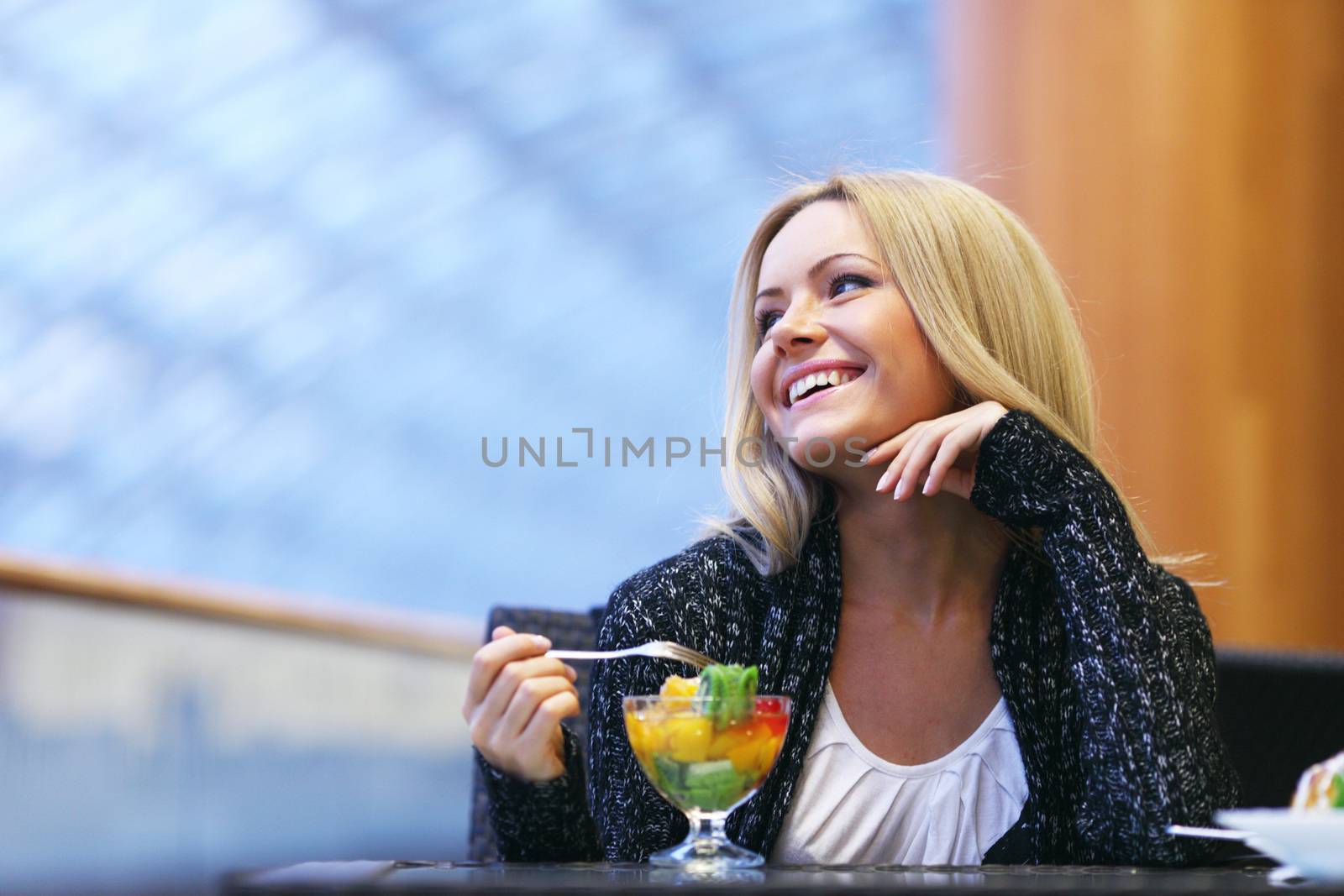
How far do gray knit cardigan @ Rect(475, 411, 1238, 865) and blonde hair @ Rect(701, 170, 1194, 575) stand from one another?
0.27 feet

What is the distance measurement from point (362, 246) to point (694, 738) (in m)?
14.0

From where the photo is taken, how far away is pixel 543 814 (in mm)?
1208

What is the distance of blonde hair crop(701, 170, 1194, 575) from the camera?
168 centimetres

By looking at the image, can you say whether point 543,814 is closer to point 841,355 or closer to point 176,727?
point 841,355

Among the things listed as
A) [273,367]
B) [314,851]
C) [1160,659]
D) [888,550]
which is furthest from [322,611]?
[273,367]

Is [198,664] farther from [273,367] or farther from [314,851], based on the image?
[273,367]

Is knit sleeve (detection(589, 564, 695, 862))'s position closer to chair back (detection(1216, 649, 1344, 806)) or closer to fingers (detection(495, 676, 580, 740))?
fingers (detection(495, 676, 580, 740))

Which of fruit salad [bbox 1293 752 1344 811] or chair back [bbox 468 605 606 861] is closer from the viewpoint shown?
fruit salad [bbox 1293 752 1344 811]

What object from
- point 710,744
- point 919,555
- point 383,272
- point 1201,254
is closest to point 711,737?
point 710,744

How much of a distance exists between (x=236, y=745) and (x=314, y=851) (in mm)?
749

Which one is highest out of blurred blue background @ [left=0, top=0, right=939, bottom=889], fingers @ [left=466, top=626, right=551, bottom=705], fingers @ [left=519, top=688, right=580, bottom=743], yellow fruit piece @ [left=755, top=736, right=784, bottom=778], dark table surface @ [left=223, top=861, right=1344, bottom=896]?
blurred blue background @ [left=0, top=0, right=939, bottom=889]

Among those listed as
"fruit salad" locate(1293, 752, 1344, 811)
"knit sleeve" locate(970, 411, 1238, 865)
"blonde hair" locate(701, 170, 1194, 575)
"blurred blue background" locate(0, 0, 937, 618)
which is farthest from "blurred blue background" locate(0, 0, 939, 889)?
"fruit salad" locate(1293, 752, 1344, 811)

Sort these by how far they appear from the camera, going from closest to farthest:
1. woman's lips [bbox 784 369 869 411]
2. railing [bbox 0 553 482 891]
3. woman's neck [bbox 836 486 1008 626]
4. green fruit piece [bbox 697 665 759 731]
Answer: green fruit piece [bbox 697 665 759 731]
woman's lips [bbox 784 369 869 411]
woman's neck [bbox 836 486 1008 626]
railing [bbox 0 553 482 891]

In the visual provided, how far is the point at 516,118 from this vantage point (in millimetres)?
13664
